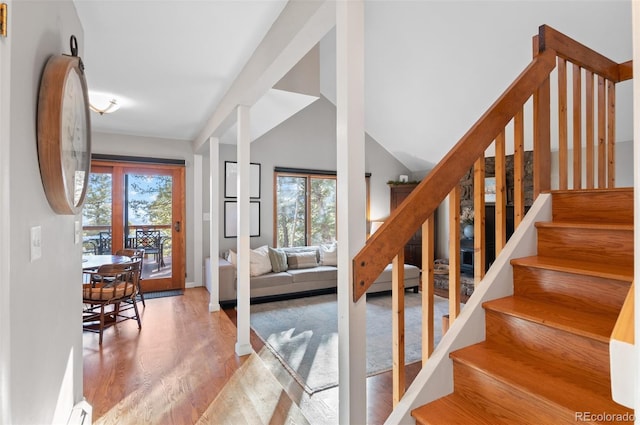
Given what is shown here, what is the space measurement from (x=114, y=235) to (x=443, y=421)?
5.19 meters

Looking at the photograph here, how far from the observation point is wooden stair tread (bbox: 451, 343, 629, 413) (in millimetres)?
1019

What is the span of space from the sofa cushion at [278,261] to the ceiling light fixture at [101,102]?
111 inches

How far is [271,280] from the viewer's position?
4785 millimetres

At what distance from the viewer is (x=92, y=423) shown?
201 cm

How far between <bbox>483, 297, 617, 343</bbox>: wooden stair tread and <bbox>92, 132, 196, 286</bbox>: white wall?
5029 mm

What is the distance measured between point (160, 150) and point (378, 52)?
12.0ft

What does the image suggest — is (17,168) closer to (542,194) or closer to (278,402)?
(278,402)

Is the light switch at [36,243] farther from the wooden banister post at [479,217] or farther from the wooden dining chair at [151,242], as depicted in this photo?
the wooden dining chair at [151,242]

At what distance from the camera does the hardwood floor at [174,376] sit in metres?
2.15

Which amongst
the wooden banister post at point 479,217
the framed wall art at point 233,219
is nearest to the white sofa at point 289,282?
the framed wall art at point 233,219

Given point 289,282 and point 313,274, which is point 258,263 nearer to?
point 289,282

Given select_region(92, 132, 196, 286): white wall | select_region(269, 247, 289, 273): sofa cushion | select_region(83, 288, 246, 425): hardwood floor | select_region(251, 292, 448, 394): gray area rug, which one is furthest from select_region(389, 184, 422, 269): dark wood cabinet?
select_region(83, 288, 246, 425): hardwood floor

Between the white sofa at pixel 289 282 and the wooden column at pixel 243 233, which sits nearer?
the wooden column at pixel 243 233

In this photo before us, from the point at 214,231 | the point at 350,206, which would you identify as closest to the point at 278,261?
the point at 214,231
